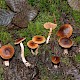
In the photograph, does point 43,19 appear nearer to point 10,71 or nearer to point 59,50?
point 59,50

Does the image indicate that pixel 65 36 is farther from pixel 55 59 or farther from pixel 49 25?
pixel 55 59

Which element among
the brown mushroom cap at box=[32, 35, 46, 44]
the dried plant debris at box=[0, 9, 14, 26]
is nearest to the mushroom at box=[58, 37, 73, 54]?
the brown mushroom cap at box=[32, 35, 46, 44]

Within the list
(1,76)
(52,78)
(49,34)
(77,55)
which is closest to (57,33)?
(49,34)

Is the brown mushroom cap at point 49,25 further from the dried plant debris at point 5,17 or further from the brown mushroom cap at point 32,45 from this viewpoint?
the dried plant debris at point 5,17

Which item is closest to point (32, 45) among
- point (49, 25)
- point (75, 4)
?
point (49, 25)

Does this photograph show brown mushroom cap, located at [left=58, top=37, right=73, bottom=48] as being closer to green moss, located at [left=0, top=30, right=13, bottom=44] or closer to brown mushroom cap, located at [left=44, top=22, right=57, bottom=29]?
brown mushroom cap, located at [left=44, top=22, right=57, bottom=29]

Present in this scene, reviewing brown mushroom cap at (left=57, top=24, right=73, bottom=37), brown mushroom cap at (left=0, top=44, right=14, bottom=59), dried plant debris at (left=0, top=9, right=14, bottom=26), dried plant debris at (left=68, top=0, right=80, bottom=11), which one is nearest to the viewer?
brown mushroom cap at (left=0, top=44, right=14, bottom=59)

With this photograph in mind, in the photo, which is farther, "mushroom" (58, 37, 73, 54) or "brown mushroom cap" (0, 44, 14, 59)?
"mushroom" (58, 37, 73, 54)

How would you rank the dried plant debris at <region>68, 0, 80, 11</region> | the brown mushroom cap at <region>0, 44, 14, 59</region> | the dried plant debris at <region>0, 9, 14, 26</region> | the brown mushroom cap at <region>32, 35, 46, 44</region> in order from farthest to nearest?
1. the dried plant debris at <region>68, 0, 80, 11</region>
2. the dried plant debris at <region>0, 9, 14, 26</region>
3. the brown mushroom cap at <region>32, 35, 46, 44</region>
4. the brown mushroom cap at <region>0, 44, 14, 59</region>
